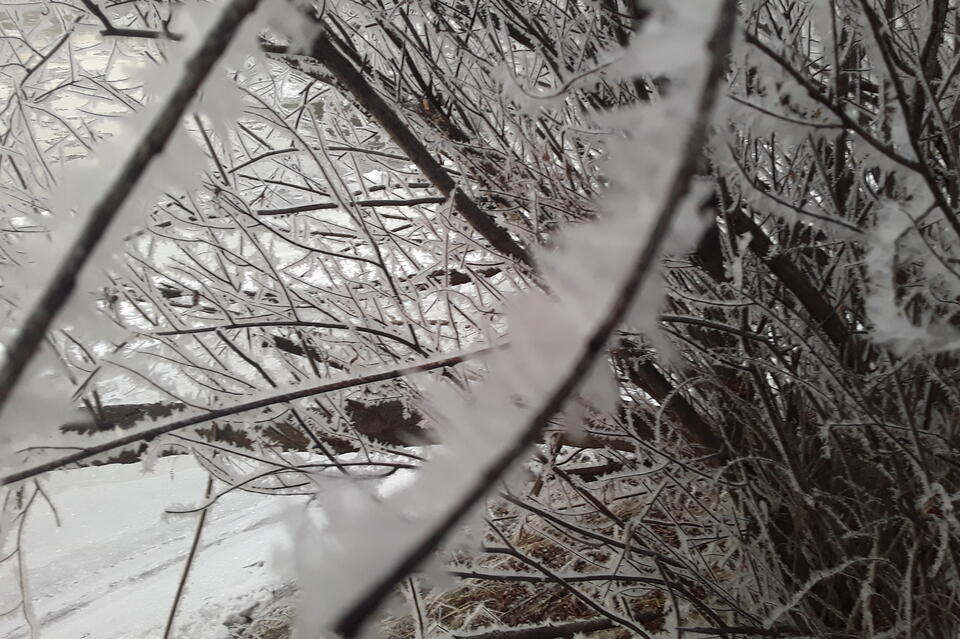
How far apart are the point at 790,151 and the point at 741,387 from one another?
47 centimetres

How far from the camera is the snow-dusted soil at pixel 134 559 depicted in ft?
7.49

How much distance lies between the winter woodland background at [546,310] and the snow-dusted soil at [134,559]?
40 mm

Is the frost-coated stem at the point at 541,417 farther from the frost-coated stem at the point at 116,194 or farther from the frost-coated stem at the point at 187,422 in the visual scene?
the frost-coated stem at the point at 187,422

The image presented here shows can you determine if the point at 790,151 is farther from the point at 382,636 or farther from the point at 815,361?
the point at 382,636

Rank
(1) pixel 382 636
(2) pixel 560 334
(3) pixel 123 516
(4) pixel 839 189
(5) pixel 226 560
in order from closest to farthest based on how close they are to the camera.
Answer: (2) pixel 560 334 → (4) pixel 839 189 → (1) pixel 382 636 → (5) pixel 226 560 → (3) pixel 123 516

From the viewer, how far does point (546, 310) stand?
0.82 feet

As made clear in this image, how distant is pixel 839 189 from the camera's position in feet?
3.64

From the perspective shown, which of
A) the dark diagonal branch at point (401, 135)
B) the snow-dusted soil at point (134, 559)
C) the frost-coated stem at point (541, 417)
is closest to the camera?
the frost-coated stem at point (541, 417)

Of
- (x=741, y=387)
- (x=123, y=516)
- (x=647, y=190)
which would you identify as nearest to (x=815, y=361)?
(x=741, y=387)

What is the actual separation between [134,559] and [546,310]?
317 cm

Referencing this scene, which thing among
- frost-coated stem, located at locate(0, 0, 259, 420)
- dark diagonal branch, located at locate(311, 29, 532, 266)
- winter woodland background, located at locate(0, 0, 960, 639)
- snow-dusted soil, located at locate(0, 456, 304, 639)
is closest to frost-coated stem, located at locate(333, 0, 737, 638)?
winter woodland background, located at locate(0, 0, 960, 639)

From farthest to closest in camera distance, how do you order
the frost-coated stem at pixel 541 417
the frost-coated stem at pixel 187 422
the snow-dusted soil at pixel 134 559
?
the snow-dusted soil at pixel 134 559 < the frost-coated stem at pixel 187 422 < the frost-coated stem at pixel 541 417

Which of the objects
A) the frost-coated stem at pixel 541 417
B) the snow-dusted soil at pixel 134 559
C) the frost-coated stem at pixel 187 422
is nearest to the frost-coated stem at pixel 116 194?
the frost-coated stem at pixel 541 417

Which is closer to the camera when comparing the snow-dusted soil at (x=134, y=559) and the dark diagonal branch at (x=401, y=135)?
the dark diagonal branch at (x=401, y=135)
